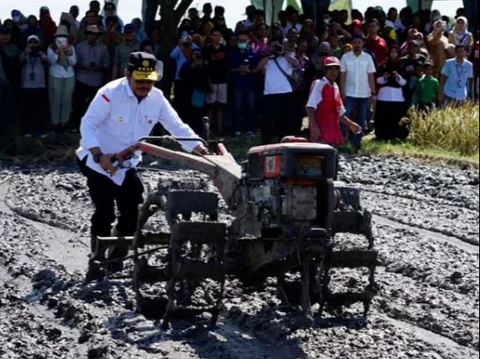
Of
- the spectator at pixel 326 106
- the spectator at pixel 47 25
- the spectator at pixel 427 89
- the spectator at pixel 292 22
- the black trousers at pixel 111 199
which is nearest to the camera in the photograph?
the black trousers at pixel 111 199

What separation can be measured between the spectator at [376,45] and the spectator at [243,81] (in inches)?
70.8

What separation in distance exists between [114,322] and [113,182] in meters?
1.71

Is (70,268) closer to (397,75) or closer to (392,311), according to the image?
(392,311)

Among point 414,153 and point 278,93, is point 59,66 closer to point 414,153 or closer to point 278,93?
point 278,93

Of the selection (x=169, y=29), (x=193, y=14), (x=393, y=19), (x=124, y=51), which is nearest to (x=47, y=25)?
(x=124, y=51)

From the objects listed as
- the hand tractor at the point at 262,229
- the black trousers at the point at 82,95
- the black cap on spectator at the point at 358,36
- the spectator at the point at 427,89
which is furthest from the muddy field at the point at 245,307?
the black trousers at the point at 82,95

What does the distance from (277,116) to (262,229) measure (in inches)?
397

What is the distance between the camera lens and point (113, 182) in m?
10.2

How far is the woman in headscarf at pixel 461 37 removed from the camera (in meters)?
20.3

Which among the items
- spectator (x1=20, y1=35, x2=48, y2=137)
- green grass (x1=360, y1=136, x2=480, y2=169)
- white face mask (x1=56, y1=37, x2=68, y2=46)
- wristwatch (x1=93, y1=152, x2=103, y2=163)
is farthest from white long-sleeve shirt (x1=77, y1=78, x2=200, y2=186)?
spectator (x1=20, y1=35, x2=48, y2=137)

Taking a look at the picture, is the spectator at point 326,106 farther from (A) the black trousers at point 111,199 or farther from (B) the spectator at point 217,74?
(A) the black trousers at point 111,199

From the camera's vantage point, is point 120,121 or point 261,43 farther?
point 261,43

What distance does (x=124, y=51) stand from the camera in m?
18.9

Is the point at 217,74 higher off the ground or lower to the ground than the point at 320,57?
lower
